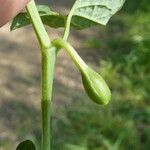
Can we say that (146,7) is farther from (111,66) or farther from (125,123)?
(125,123)

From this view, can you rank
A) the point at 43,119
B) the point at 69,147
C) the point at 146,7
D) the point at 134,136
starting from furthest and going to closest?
the point at 146,7 < the point at 134,136 < the point at 69,147 < the point at 43,119

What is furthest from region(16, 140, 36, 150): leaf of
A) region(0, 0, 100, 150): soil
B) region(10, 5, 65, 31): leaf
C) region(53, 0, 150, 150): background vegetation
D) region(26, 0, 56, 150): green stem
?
region(0, 0, 100, 150): soil

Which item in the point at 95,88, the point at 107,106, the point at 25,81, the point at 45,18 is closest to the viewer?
the point at 95,88

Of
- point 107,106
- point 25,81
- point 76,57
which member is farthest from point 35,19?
point 25,81

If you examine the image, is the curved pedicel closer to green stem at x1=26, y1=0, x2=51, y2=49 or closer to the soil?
green stem at x1=26, y1=0, x2=51, y2=49

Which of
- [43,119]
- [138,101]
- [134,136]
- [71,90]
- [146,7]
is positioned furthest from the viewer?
[146,7]

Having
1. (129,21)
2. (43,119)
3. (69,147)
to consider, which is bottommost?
(129,21)

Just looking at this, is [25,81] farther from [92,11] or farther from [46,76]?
[46,76]

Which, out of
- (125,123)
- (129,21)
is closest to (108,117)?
(125,123)

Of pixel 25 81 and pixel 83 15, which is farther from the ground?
→ pixel 83 15
